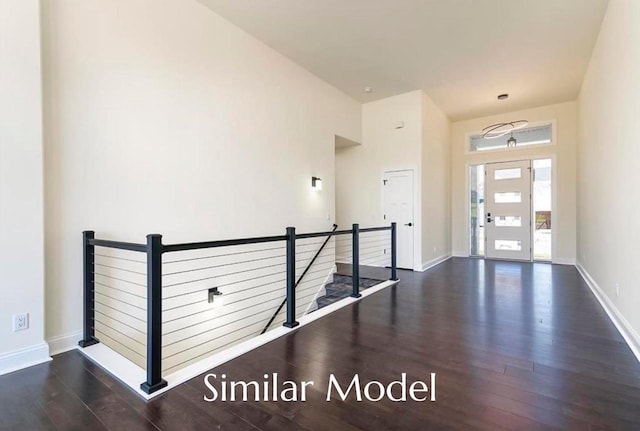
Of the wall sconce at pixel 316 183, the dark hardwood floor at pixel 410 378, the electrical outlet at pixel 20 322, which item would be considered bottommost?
the dark hardwood floor at pixel 410 378

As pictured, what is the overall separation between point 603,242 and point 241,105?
4.81 m

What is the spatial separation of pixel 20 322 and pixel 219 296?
1848 mm

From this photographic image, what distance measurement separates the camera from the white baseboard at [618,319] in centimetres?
256

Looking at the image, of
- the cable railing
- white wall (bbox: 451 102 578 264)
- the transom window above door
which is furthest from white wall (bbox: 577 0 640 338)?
the cable railing

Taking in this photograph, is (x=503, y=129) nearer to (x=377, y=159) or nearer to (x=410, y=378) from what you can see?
(x=377, y=159)

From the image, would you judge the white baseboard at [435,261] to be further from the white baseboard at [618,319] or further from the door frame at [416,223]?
the white baseboard at [618,319]

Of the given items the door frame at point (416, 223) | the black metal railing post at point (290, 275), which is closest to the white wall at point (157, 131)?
the black metal railing post at point (290, 275)

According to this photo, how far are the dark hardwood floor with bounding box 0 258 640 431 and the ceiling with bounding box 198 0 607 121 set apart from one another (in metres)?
3.47

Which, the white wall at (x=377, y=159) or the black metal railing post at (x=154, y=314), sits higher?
the white wall at (x=377, y=159)

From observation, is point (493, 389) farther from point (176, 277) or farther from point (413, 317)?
point (176, 277)

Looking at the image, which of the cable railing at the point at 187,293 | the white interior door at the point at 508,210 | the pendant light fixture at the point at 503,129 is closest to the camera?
the cable railing at the point at 187,293

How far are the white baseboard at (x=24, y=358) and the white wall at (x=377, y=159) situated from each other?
17.8 ft

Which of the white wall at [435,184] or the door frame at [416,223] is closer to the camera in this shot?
the door frame at [416,223]

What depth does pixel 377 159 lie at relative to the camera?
6.75 metres
